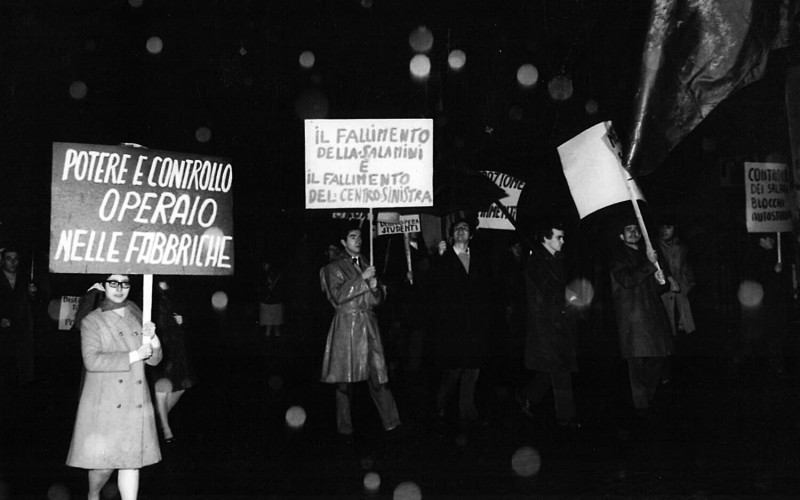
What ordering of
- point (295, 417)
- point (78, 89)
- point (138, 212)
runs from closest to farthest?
1. point (138, 212)
2. point (295, 417)
3. point (78, 89)

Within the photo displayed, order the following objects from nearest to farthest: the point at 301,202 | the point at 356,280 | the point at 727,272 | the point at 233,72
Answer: the point at 356,280 → the point at 301,202 → the point at 727,272 → the point at 233,72

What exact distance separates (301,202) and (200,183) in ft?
22.8

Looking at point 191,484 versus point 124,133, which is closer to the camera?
point 191,484

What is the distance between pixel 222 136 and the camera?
20.7 m

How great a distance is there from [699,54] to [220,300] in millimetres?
22479

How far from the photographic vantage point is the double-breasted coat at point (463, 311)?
30.2ft

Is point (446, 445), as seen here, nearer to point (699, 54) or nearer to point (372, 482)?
point (372, 482)

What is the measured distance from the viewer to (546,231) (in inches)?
367

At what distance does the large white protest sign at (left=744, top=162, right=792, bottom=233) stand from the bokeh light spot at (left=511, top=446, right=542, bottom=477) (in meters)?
5.07

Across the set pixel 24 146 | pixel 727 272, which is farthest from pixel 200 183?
pixel 727 272

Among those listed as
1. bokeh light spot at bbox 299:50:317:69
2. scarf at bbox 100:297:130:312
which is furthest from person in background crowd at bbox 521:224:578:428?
bokeh light spot at bbox 299:50:317:69

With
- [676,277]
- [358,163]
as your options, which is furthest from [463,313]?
[676,277]

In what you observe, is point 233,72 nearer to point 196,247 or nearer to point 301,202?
point 301,202

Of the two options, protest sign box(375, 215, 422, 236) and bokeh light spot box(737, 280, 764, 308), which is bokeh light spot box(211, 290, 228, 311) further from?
bokeh light spot box(737, 280, 764, 308)
